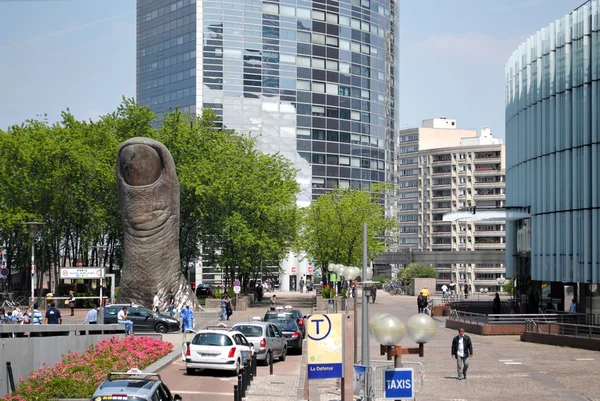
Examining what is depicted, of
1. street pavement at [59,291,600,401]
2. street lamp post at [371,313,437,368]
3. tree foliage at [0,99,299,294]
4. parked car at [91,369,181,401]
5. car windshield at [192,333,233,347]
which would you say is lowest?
street pavement at [59,291,600,401]

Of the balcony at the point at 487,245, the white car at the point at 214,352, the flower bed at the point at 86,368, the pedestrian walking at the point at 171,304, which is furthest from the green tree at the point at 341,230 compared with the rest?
the balcony at the point at 487,245

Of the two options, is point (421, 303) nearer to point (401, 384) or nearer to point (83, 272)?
point (83, 272)

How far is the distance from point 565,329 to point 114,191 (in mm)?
34675

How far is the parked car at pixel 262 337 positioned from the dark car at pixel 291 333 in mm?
2986

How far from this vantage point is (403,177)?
176000 mm

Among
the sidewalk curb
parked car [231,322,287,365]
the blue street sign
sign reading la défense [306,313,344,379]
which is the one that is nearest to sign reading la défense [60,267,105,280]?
the sidewalk curb

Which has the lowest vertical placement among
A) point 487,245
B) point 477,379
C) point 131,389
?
point 477,379

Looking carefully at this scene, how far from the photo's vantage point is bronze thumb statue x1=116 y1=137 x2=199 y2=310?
5044cm

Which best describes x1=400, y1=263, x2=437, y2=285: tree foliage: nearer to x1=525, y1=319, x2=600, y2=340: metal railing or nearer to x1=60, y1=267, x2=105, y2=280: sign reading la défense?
x1=525, y1=319, x2=600, y2=340: metal railing

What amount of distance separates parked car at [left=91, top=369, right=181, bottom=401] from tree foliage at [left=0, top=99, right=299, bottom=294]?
47.9 meters

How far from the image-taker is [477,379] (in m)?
29.4

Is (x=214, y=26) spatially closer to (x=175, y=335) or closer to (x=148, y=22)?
(x=148, y=22)

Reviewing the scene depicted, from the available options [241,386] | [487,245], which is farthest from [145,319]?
[487,245]

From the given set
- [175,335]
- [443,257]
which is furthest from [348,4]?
[175,335]
